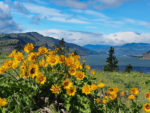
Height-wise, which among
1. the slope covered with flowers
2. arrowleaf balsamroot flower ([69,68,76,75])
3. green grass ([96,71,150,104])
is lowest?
green grass ([96,71,150,104])

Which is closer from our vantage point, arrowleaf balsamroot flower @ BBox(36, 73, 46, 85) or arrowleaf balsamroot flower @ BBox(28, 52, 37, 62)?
arrowleaf balsamroot flower @ BBox(36, 73, 46, 85)

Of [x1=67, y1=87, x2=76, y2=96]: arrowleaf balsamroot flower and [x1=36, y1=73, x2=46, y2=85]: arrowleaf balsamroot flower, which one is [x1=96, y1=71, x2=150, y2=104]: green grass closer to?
[x1=67, y1=87, x2=76, y2=96]: arrowleaf balsamroot flower

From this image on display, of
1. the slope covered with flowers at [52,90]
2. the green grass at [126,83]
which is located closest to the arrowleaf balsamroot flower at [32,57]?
the slope covered with flowers at [52,90]

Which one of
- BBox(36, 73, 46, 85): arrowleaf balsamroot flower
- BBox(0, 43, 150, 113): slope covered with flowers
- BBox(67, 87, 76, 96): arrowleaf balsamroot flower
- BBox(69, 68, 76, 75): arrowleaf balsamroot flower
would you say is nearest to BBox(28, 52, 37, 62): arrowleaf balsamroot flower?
BBox(0, 43, 150, 113): slope covered with flowers

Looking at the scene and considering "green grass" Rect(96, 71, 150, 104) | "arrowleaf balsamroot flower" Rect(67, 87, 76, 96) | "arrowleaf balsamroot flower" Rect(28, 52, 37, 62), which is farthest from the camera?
"green grass" Rect(96, 71, 150, 104)

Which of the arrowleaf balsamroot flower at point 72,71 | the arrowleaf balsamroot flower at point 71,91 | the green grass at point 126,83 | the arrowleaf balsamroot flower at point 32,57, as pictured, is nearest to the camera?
the arrowleaf balsamroot flower at point 71,91

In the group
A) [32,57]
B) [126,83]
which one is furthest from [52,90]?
[126,83]

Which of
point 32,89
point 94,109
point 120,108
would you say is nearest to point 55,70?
point 32,89

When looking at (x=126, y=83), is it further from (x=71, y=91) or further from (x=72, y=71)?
(x=71, y=91)

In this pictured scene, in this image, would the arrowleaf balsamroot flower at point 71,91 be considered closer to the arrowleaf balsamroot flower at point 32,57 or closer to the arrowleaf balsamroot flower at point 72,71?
the arrowleaf balsamroot flower at point 72,71

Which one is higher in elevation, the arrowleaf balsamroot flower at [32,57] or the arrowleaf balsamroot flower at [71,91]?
the arrowleaf balsamroot flower at [32,57]

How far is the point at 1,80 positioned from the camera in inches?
173

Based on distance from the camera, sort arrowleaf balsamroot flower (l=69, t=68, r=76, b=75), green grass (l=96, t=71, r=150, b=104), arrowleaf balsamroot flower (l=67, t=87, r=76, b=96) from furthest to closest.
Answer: green grass (l=96, t=71, r=150, b=104), arrowleaf balsamroot flower (l=69, t=68, r=76, b=75), arrowleaf balsamroot flower (l=67, t=87, r=76, b=96)

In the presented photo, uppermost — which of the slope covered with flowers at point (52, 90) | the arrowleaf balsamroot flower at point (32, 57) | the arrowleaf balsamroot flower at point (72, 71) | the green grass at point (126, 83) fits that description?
the arrowleaf balsamroot flower at point (32, 57)
